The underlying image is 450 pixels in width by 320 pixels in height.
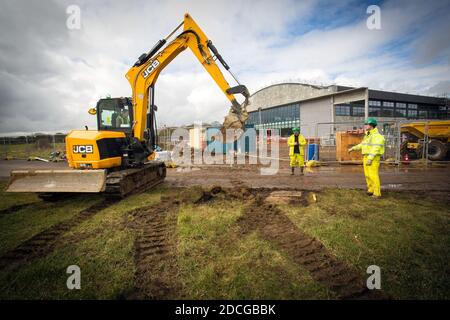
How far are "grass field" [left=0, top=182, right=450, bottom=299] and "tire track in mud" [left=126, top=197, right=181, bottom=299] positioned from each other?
16mm

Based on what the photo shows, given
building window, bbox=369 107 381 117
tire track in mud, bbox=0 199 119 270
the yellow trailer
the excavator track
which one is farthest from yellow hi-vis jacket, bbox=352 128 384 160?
building window, bbox=369 107 381 117

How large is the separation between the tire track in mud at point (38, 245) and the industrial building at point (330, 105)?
28.7 m

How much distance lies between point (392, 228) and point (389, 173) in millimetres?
7309

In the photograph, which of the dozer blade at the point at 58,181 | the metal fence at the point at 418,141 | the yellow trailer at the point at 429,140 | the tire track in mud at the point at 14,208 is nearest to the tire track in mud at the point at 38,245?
the dozer blade at the point at 58,181

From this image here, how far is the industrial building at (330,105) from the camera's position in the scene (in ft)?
109

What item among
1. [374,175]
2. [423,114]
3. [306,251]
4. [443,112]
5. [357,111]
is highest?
[443,112]

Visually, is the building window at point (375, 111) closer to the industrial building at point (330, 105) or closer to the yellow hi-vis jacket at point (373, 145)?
the industrial building at point (330, 105)

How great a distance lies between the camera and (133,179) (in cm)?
652

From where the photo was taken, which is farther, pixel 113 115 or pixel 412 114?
pixel 412 114

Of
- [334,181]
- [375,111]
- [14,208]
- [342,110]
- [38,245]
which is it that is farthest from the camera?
[375,111]

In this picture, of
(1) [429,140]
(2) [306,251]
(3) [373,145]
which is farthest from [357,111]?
(2) [306,251]

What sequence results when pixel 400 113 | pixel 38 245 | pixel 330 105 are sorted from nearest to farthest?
pixel 38 245
pixel 330 105
pixel 400 113

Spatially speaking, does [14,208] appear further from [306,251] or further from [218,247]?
[306,251]

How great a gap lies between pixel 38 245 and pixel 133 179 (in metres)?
2.92
